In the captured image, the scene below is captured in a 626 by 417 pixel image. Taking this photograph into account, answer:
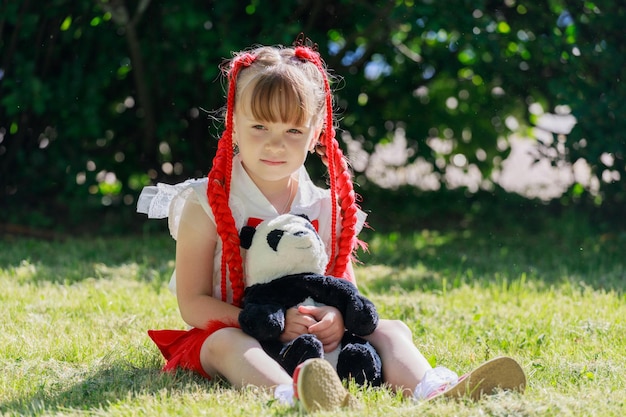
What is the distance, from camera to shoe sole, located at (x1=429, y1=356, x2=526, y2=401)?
2578 mm

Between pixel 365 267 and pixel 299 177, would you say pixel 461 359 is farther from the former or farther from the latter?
pixel 365 267

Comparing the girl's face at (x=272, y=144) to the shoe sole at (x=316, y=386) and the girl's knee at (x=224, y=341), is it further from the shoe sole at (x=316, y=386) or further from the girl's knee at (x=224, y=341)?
the shoe sole at (x=316, y=386)

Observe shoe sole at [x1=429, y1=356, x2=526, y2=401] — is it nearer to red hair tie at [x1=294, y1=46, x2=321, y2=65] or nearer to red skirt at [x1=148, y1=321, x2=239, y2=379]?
red skirt at [x1=148, y1=321, x2=239, y2=379]

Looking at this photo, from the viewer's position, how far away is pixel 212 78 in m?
5.92

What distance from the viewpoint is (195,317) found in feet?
9.76

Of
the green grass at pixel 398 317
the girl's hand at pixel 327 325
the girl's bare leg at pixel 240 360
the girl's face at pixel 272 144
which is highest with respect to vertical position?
the girl's face at pixel 272 144

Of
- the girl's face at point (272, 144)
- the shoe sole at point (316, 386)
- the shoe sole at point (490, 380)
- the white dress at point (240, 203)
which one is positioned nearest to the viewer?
the shoe sole at point (316, 386)

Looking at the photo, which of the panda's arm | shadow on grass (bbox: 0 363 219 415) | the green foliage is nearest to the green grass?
shadow on grass (bbox: 0 363 219 415)

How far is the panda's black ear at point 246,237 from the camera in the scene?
296cm

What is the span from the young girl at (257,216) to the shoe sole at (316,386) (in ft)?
0.83

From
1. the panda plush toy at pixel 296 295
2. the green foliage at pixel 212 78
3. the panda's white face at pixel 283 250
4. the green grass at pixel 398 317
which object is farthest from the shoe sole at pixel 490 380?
the green foliage at pixel 212 78

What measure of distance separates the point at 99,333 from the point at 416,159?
3.54 metres

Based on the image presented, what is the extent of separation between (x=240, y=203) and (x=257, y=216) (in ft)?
0.23

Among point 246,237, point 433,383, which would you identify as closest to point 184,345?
point 246,237
